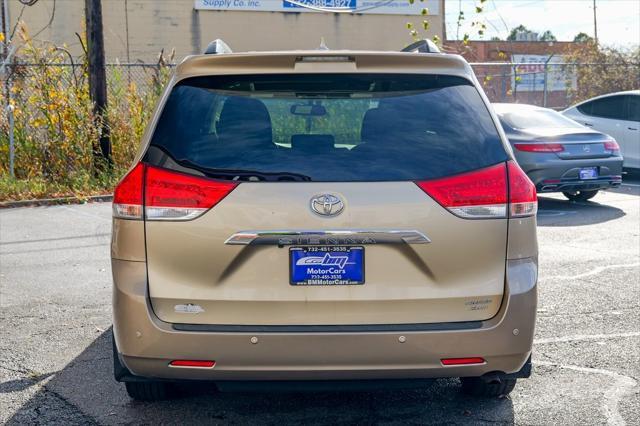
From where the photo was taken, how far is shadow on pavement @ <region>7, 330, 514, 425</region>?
465 cm

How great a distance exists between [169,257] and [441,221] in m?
1.20

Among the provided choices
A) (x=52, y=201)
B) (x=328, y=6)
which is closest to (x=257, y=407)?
(x=52, y=201)

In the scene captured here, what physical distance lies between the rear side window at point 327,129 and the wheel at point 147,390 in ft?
4.30

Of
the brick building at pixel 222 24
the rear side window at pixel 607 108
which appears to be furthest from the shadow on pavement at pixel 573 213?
the brick building at pixel 222 24

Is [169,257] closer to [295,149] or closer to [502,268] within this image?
[295,149]

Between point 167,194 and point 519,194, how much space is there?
1.58 meters

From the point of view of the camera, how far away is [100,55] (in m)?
15.3

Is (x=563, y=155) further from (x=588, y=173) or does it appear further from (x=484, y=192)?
(x=484, y=192)

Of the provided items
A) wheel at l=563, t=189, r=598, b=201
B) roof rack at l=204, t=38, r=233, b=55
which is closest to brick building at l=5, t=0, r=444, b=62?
wheel at l=563, t=189, r=598, b=201

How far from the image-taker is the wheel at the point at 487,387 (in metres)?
4.84

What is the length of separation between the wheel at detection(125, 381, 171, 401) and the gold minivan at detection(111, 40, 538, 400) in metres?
0.56

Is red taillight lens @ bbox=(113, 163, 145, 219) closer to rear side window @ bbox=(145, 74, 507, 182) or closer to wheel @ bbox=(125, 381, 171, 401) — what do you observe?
rear side window @ bbox=(145, 74, 507, 182)

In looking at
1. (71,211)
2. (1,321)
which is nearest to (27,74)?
(71,211)

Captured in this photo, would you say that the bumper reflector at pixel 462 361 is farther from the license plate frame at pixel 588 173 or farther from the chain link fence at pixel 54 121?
the chain link fence at pixel 54 121
